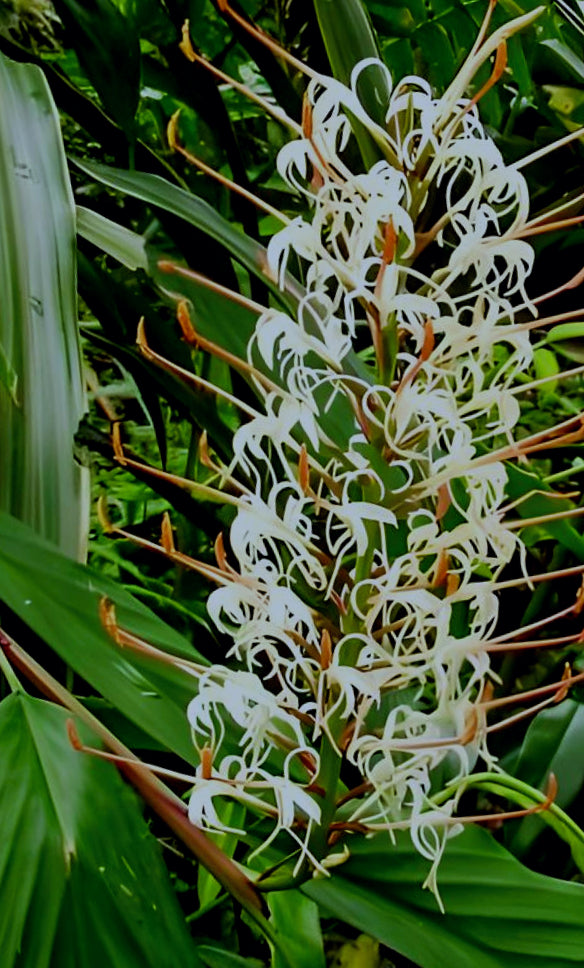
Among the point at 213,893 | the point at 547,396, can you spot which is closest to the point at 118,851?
the point at 213,893

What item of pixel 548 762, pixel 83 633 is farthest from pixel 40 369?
pixel 548 762

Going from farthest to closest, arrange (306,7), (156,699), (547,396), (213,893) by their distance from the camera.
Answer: (547,396), (306,7), (213,893), (156,699)

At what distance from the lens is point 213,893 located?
0.59 metres

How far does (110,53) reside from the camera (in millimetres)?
687

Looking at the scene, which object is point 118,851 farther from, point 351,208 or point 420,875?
point 351,208

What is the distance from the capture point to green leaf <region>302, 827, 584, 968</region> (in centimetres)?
42

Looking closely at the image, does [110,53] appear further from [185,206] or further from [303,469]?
[303,469]

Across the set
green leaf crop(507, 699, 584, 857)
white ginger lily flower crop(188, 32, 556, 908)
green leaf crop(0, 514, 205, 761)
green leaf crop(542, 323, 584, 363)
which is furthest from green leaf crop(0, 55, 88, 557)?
green leaf crop(542, 323, 584, 363)

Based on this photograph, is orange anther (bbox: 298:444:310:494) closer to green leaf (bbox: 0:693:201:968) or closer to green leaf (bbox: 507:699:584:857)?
green leaf (bbox: 0:693:201:968)

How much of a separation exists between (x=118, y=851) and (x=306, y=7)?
2.18 ft

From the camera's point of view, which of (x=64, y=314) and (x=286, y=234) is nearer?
(x=286, y=234)

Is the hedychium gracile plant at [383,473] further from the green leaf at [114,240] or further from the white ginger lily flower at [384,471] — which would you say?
the green leaf at [114,240]

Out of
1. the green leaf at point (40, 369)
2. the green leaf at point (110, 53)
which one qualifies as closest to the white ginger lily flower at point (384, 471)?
the green leaf at point (40, 369)

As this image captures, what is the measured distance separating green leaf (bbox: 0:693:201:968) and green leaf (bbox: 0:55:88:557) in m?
0.12
